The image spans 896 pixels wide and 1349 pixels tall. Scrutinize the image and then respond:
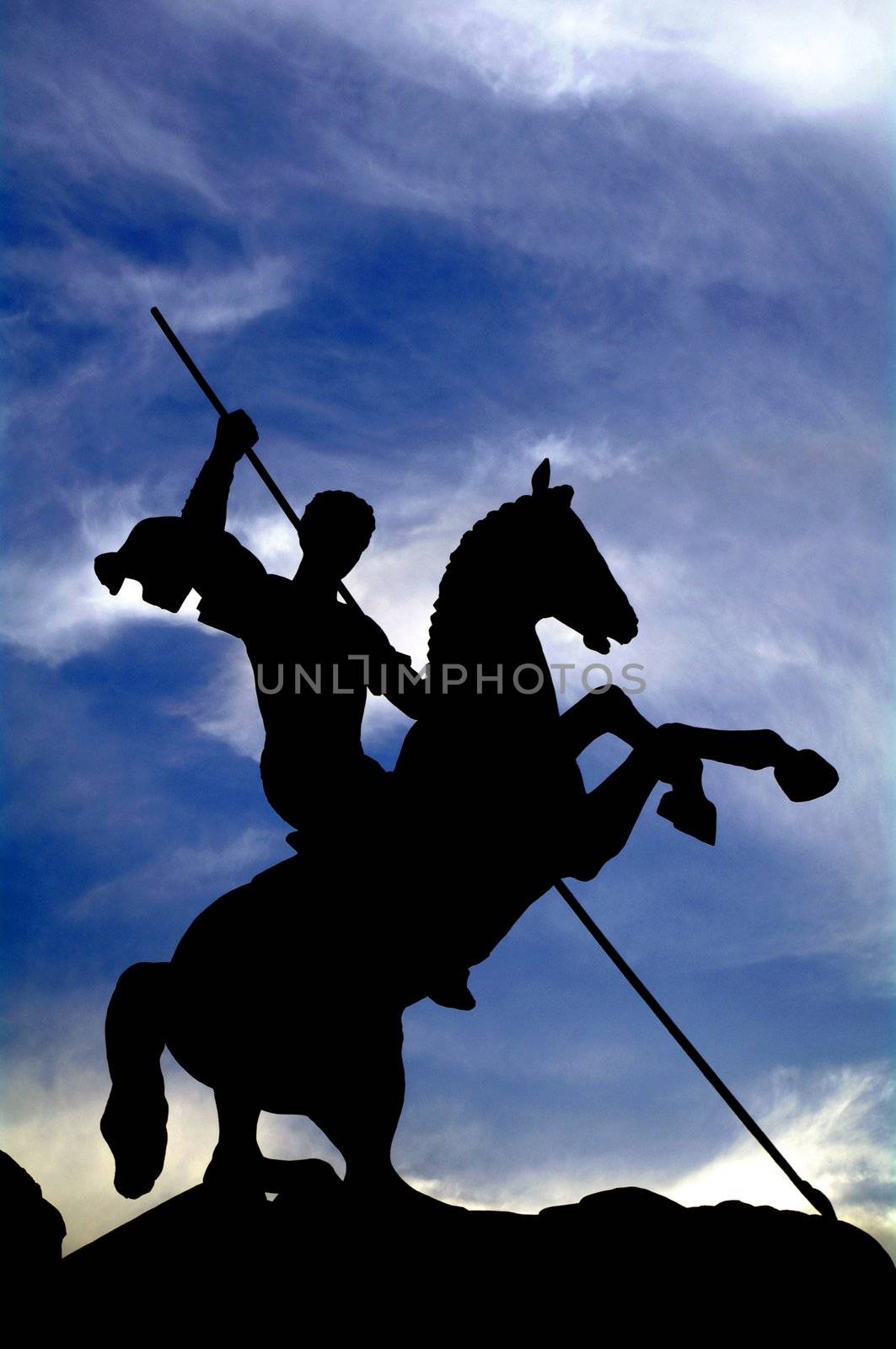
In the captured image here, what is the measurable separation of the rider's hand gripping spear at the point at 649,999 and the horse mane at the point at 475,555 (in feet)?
1.93

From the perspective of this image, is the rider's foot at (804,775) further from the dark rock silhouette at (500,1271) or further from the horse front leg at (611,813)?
the dark rock silhouette at (500,1271)

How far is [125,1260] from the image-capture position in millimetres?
5578

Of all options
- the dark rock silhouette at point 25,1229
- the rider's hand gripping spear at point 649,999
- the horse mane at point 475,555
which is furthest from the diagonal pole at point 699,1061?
the dark rock silhouette at point 25,1229

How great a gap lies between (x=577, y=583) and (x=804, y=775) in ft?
4.60

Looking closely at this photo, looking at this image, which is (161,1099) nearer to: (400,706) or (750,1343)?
(400,706)

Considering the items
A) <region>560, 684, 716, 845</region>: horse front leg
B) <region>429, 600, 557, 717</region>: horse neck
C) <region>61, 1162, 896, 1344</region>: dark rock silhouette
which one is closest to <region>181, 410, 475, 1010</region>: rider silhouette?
<region>429, 600, 557, 717</region>: horse neck

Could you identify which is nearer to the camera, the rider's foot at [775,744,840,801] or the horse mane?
the rider's foot at [775,744,840,801]

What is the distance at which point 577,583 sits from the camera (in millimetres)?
6203

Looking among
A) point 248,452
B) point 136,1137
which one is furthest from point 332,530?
point 136,1137

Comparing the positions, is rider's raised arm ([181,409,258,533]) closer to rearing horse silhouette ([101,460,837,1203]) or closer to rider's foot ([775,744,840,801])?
rearing horse silhouette ([101,460,837,1203])

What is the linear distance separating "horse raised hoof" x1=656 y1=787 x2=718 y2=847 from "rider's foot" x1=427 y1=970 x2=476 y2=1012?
1265mm

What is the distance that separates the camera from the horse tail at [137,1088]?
6.02m

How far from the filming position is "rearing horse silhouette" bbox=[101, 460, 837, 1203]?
19.2 ft

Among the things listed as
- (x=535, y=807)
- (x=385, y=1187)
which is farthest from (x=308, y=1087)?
(x=535, y=807)
